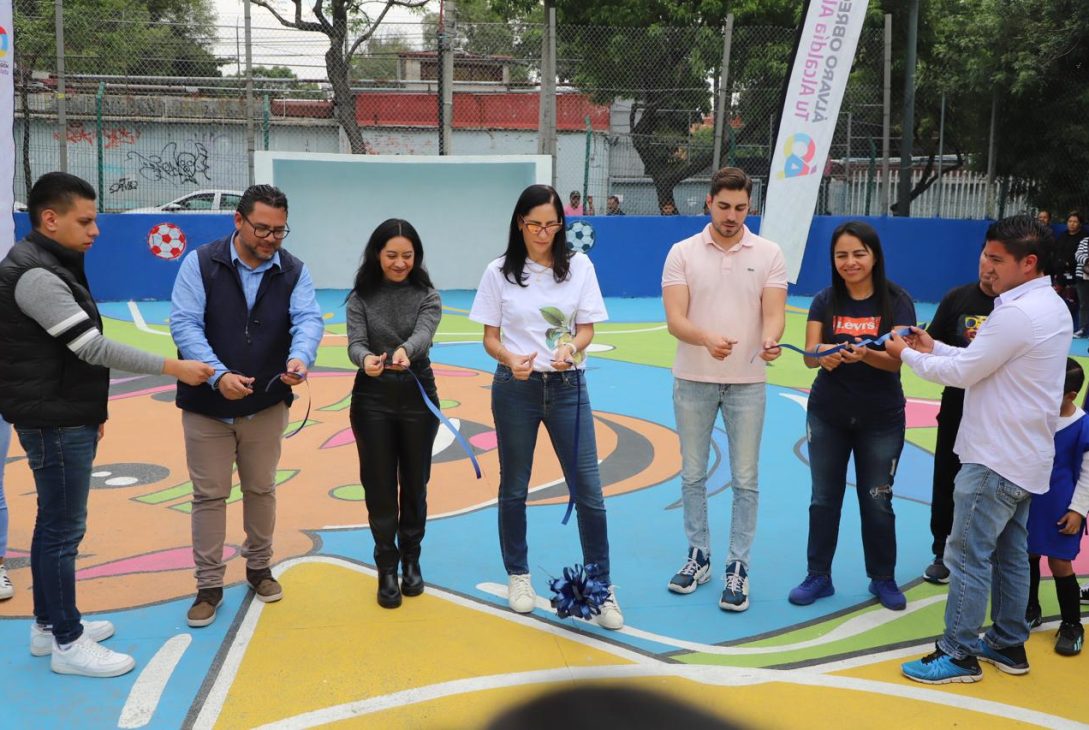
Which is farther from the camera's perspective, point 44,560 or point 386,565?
point 386,565

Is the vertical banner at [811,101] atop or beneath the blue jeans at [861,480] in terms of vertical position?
atop

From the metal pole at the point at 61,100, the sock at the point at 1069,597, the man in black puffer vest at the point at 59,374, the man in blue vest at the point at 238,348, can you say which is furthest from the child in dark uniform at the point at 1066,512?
the metal pole at the point at 61,100

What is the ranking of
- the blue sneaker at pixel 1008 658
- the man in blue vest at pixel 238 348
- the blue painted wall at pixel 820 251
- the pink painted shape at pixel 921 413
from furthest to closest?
the blue painted wall at pixel 820 251, the pink painted shape at pixel 921 413, the man in blue vest at pixel 238 348, the blue sneaker at pixel 1008 658

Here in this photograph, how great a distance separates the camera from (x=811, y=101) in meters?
12.9

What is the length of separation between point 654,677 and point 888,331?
5.88 ft

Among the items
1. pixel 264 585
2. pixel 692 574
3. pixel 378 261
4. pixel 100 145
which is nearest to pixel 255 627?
pixel 264 585

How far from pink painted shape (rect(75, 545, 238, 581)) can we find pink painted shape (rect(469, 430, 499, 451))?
244 cm

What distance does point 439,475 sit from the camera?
20.5 feet

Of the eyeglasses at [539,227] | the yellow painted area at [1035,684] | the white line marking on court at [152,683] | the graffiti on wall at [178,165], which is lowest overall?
the white line marking on court at [152,683]

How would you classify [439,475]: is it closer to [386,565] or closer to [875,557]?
[386,565]

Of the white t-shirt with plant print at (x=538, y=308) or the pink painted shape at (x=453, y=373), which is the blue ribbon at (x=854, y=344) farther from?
the pink painted shape at (x=453, y=373)

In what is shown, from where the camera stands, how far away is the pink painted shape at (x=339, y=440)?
691 centimetres

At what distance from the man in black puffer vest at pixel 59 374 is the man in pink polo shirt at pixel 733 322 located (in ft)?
6.88

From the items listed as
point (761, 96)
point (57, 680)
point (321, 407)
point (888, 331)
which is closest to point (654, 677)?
point (888, 331)
